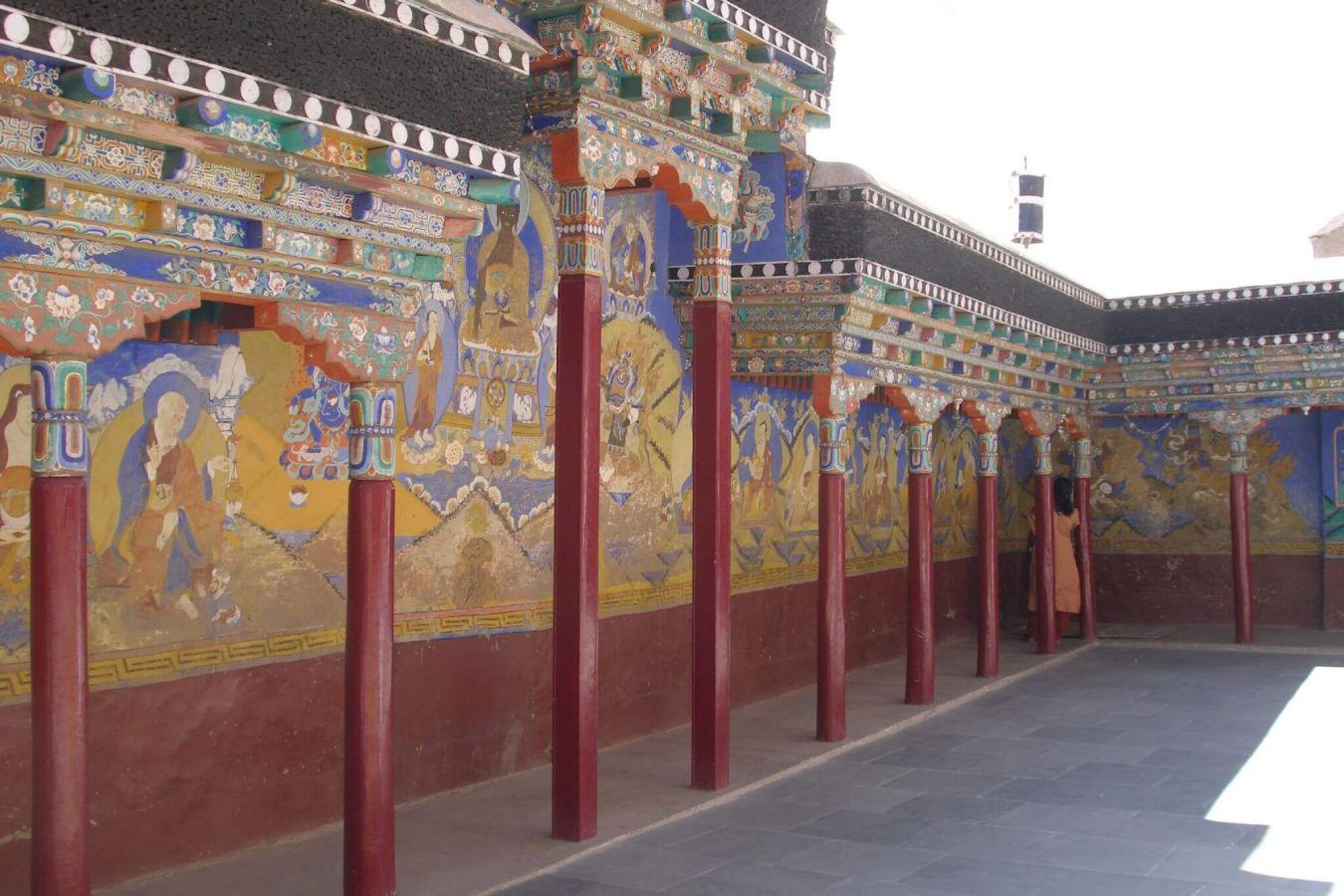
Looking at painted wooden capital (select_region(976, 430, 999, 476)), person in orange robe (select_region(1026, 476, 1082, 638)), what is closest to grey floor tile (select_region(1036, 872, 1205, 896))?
painted wooden capital (select_region(976, 430, 999, 476))

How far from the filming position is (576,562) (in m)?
6.48

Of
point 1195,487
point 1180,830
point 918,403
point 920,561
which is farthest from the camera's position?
point 1195,487

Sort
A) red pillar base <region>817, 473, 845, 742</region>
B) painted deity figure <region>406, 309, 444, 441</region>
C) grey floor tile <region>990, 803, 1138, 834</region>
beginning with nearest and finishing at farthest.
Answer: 1. grey floor tile <region>990, 803, 1138, 834</region>
2. painted deity figure <region>406, 309, 444, 441</region>
3. red pillar base <region>817, 473, 845, 742</region>

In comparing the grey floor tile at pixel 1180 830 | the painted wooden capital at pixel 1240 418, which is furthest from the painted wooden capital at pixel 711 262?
the painted wooden capital at pixel 1240 418

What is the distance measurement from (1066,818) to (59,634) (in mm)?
5260

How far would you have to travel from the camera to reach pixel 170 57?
156 inches

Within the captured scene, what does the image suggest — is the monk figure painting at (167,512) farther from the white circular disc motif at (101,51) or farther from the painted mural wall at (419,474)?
the white circular disc motif at (101,51)

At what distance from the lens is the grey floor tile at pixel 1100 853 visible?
625 cm

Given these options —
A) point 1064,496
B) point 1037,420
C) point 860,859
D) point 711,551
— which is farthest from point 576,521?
point 1064,496

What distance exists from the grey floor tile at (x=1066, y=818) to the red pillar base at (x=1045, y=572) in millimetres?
6567

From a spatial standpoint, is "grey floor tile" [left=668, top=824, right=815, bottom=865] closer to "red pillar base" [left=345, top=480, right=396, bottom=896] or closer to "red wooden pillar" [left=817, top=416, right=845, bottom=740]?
"red pillar base" [left=345, top=480, right=396, bottom=896]

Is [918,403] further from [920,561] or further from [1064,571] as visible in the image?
[1064,571]

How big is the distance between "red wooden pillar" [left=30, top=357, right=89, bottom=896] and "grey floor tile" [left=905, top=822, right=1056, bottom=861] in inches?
159

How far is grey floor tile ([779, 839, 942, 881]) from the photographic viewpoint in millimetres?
6141
